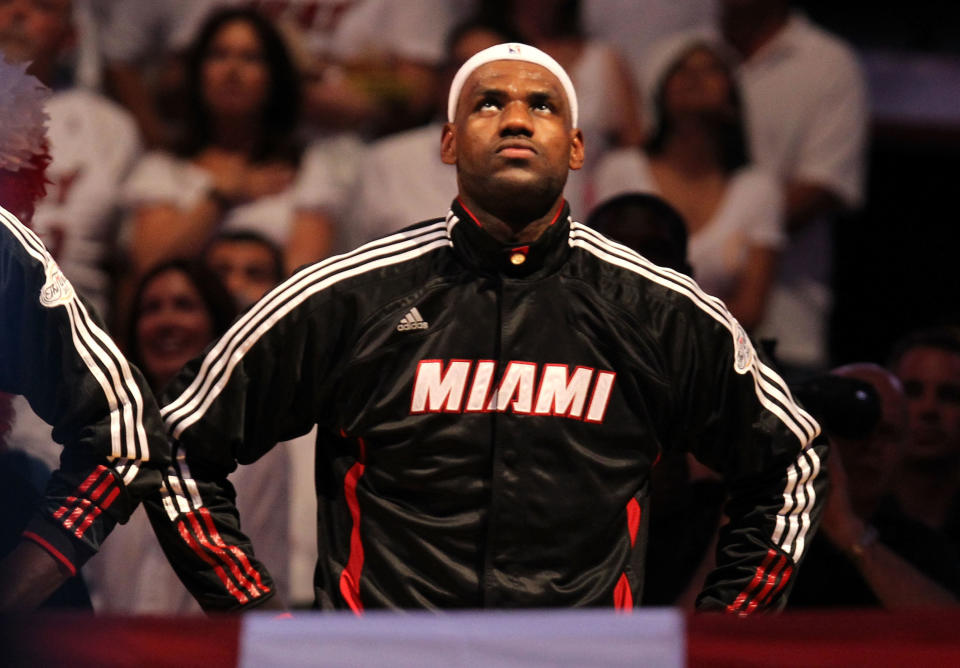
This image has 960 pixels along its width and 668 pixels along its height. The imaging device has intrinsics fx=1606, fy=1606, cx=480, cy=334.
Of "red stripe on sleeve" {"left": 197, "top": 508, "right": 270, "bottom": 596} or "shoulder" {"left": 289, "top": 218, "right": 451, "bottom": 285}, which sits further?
"shoulder" {"left": 289, "top": 218, "right": 451, "bottom": 285}

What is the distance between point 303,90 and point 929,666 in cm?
395

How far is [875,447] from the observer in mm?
3951

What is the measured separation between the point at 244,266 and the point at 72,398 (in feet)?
7.80

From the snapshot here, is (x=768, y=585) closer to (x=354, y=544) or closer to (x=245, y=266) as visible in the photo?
(x=354, y=544)

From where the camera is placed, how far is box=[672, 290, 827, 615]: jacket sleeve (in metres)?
2.94

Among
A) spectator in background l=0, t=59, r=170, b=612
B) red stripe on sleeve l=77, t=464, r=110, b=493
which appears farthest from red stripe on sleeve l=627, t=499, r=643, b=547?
red stripe on sleeve l=77, t=464, r=110, b=493

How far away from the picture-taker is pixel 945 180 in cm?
654

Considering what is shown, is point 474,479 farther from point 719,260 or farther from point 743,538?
point 719,260

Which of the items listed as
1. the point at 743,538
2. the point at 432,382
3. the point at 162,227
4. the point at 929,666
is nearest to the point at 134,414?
the point at 432,382

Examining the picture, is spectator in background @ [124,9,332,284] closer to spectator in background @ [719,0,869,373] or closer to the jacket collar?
spectator in background @ [719,0,869,373]

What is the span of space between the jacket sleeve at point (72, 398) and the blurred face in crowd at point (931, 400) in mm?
2539

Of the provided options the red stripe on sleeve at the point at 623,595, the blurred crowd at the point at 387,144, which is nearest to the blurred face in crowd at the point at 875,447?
the blurred crowd at the point at 387,144

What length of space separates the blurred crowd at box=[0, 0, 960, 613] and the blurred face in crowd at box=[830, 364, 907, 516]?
0.35 meters

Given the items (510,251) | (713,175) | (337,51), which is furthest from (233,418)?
(337,51)
